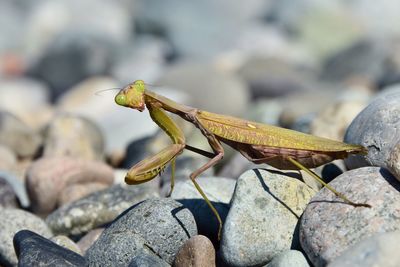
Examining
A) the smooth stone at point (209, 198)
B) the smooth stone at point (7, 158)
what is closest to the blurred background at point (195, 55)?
the smooth stone at point (7, 158)

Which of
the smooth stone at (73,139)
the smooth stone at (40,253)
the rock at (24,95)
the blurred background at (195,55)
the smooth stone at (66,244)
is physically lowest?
the rock at (24,95)

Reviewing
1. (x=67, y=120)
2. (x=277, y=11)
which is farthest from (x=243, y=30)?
(x=67, y=120)

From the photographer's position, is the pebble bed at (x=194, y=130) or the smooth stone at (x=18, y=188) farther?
the smooth stone at (x=18, y=188)

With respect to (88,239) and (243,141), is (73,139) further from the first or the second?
(243,141)

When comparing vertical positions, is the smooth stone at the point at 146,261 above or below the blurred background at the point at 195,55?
above

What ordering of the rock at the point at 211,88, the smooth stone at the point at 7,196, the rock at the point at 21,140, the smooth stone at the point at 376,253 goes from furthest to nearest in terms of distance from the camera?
the rock at the point at 211,88 → the rock at the point at 21,140 → the smooth stone at the point at 7,196 → the smooth stone at the point at 376,253

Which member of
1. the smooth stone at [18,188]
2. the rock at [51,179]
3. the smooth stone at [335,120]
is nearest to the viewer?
the rock at [51,179]

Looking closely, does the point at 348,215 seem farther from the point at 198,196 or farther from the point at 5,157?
the point at 5,157

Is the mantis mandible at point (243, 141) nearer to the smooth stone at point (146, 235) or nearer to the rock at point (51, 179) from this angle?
the smooth stone at point (146, 235)

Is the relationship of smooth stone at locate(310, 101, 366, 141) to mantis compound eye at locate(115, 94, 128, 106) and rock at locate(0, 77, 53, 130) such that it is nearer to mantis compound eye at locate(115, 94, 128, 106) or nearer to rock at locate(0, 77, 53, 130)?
Result: mantis compound eye at locate(115, 94, 128, 106)

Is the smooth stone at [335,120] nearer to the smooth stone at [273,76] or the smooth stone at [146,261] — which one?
the smooth stone at [146,261]
